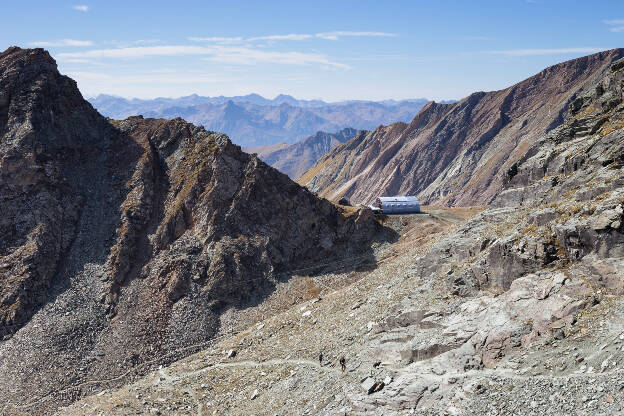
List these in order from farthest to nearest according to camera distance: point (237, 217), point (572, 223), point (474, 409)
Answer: point (237, 217)
point (572, 223)
point (474, 409)

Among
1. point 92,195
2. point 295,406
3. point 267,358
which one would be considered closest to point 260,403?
point 295,406

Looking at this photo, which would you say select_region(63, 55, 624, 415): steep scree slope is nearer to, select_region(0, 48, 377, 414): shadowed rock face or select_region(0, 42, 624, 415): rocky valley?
select_region(0, 42, 624, 415): rocky valley

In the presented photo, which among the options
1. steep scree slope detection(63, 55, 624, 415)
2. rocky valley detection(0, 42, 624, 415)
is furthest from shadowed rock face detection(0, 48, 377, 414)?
steep scree slope detection(63, 55, 624, 415)

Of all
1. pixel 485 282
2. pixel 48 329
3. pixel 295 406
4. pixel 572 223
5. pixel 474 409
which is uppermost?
pixel 572 223

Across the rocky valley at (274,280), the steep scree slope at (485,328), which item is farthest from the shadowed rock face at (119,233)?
the steep scree slope at (485,328)

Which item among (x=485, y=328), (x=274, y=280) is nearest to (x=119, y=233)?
(x=274, y=280)

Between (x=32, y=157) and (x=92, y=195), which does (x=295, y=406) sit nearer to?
(x=92, y=195)

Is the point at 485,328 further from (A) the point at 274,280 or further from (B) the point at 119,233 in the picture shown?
(B) the point at 119,233

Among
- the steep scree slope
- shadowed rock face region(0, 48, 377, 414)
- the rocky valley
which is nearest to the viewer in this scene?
the steep scree slope
